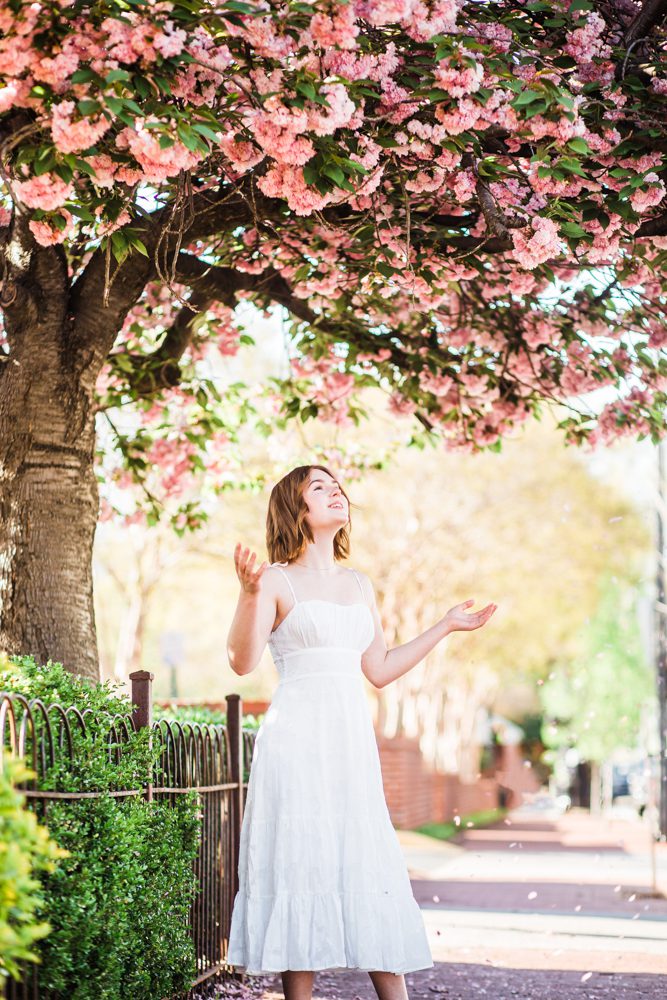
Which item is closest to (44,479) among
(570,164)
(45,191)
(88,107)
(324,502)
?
(324,502)

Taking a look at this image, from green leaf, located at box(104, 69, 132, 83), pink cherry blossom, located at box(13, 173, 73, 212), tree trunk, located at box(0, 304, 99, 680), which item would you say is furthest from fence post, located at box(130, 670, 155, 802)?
green leaf, located at box(104, 69, 132, 83)

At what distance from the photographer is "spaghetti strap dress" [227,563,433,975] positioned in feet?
14.7

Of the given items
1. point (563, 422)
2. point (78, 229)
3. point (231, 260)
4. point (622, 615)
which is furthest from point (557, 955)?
point (622, 615)

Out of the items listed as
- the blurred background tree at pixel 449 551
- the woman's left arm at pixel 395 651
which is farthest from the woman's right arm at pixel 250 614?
the blurred background tree at pixel 449 551

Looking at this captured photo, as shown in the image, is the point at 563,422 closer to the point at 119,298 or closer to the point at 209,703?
the point at 119,298

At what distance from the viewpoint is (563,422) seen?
8352mm

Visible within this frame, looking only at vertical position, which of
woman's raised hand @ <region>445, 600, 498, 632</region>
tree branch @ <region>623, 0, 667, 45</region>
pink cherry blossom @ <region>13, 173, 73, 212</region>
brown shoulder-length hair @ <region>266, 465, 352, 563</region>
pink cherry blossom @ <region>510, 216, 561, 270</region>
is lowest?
woman's raised hand @ <region>445, 600, 498, 632</region>

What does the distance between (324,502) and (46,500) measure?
187cm

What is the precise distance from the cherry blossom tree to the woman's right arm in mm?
1415

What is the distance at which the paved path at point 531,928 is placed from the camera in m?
6.99

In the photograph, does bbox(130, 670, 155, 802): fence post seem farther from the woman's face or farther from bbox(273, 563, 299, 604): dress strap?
the woman's face

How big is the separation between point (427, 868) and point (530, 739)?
4570 centimetres

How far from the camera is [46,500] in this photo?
612 centimetres

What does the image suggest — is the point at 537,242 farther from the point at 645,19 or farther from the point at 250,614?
the point at 250,614
